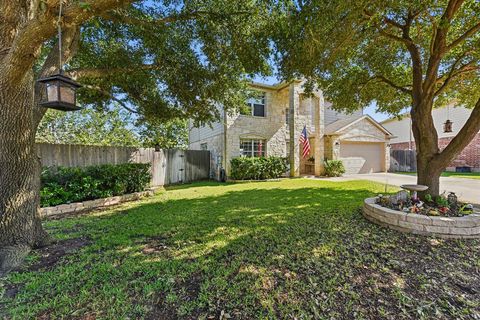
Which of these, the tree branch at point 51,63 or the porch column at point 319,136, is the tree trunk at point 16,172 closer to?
the tree branch at point 51,63

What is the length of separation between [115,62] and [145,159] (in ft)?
16.2

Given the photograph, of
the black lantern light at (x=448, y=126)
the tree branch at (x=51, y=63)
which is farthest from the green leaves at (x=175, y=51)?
the black lantern light at (x=448, y=126)

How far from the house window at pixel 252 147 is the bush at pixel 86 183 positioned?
6269mm

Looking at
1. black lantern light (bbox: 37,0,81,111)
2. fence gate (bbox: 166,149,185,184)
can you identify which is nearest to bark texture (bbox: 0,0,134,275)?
black lantern light (bbox: 37,0,81,111)

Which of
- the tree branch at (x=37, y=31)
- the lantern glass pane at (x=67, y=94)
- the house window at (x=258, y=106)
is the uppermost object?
the house window at (x=258, y=106)

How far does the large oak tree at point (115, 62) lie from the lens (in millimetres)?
2504

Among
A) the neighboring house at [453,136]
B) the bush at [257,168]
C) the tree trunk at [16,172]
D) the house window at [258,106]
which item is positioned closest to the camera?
the tree trunk at [16,172]

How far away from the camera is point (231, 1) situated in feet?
15.9

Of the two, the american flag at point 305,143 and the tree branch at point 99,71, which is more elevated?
the tree branch at point 99,71

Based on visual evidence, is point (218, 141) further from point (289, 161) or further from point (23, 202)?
point (23, 202)

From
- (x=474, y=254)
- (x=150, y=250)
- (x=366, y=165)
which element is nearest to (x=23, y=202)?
(x=150, y=250)

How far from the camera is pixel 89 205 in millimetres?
5867

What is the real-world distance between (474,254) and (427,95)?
3533 millimetres

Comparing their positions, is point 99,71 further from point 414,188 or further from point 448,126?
point 448,126
